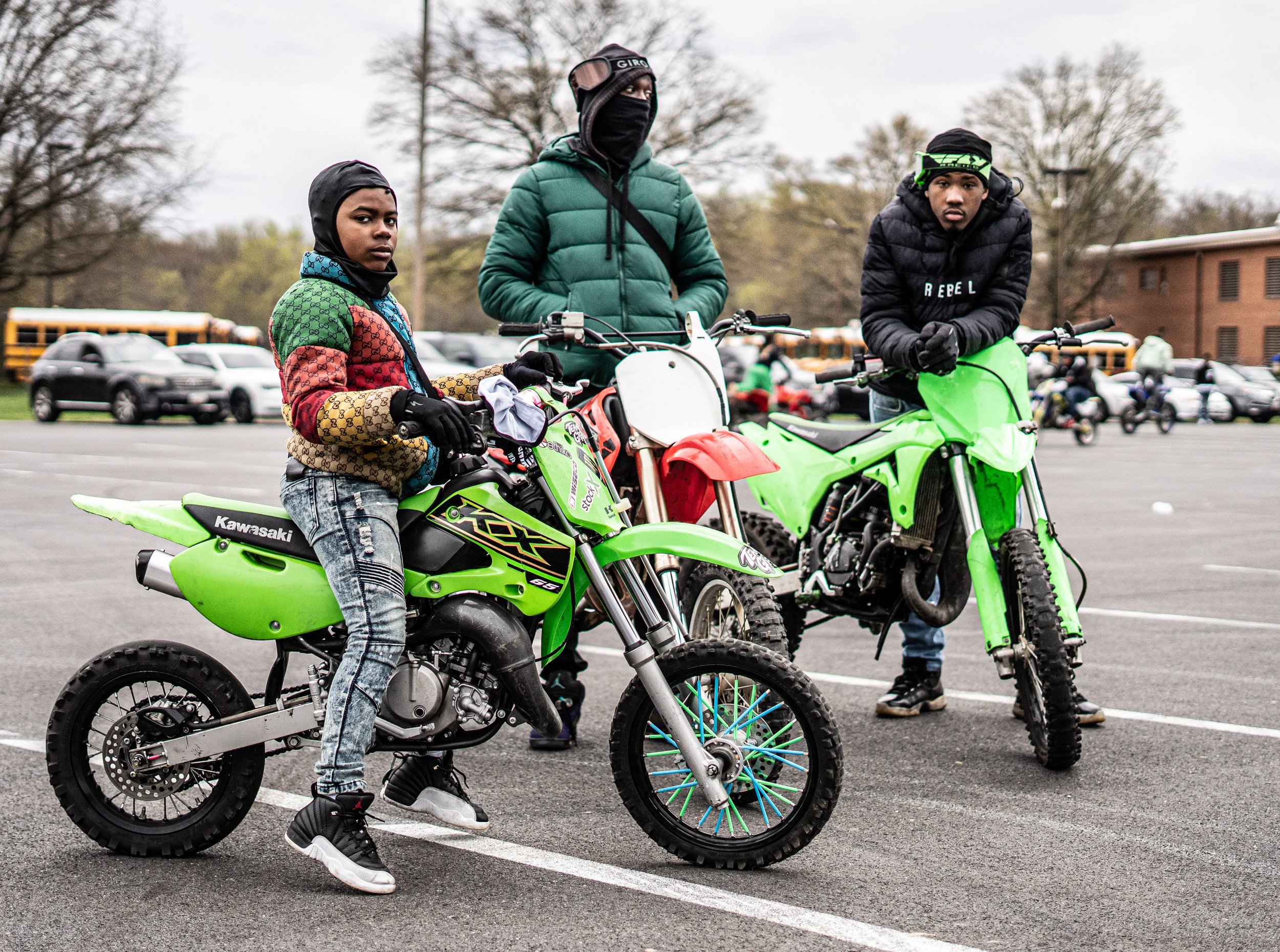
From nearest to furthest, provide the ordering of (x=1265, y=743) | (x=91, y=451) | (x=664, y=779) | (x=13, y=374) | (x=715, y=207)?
(x=664, y=779) < (x=1265, y=743) < (x=91, y=451) < (x=715, y=207) < (x=13, y=374)

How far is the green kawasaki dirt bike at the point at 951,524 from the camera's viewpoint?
4.60m

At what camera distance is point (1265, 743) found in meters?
4.93

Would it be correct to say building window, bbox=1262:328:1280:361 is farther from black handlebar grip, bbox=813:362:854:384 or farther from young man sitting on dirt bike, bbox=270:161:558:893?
young man sitting on dirt bike, bbox=270:161:558:893

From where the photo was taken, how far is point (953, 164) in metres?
5.08

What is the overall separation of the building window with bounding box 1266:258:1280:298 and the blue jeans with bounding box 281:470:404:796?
6136cm

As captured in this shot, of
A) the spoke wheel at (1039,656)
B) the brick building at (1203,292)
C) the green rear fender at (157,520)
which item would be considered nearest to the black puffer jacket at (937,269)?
the spoke wheel at (1039,656)

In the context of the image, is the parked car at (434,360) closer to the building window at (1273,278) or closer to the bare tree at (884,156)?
the bare tree at (884,156)

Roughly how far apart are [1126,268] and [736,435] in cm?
5922

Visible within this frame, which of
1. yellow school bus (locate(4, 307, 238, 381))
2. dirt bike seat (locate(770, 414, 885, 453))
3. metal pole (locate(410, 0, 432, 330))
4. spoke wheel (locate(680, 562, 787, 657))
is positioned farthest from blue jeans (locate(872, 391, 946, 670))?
yellow school bus (locate(4, 307, 238, 381))

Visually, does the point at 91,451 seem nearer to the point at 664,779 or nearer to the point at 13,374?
the point at 664,779

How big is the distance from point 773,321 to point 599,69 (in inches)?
43.8

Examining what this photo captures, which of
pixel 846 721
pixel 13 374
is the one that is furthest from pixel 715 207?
pixel 846 721

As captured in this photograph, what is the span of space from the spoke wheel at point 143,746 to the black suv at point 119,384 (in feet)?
81.1

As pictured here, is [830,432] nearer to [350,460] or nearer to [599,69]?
[599,69]
